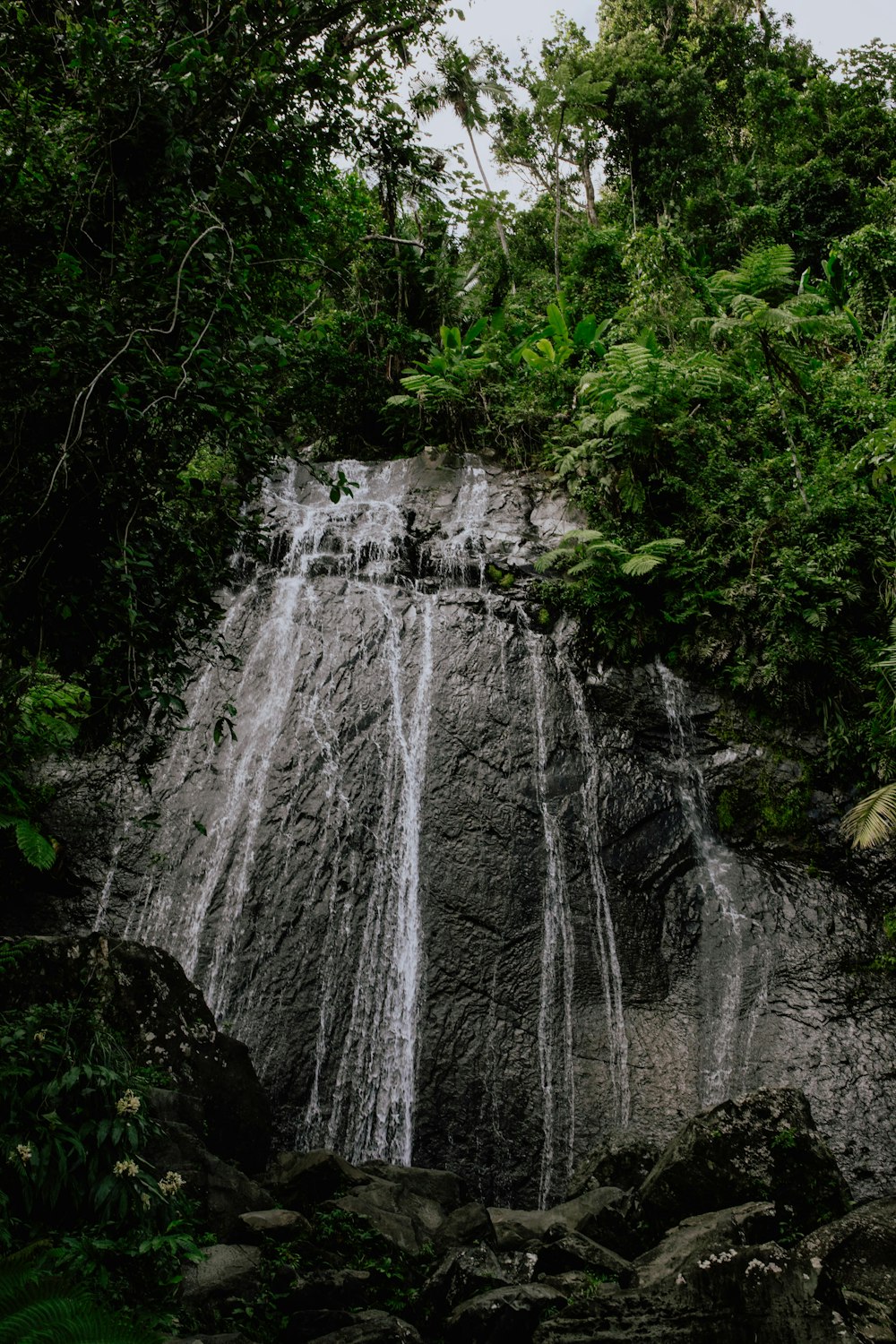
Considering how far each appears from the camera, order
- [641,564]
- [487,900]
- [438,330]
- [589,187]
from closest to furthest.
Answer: [487,900] → [641,564] → [438,330] → [589,187]

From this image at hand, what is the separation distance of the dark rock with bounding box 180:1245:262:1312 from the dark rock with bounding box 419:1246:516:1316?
2.81 feet

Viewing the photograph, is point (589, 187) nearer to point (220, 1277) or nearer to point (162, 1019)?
point (162, 1019)

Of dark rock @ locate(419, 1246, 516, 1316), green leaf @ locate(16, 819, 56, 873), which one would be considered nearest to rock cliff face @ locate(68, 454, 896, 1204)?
green leaf @ locate(16, 819, 56, 873)

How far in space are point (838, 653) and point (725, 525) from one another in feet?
6.59

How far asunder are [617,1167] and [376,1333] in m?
2.61

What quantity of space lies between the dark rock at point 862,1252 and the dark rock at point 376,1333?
1.68 meters

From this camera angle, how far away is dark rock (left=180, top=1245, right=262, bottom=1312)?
3.34 metres

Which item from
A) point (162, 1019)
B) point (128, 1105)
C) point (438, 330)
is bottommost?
point (128, 1105)

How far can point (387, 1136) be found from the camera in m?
6.34

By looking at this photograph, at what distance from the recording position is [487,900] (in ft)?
24.3

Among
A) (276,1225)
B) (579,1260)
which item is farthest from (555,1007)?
(276,1225)

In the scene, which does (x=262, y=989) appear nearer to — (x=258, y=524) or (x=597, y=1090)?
(x=597, y=1090)

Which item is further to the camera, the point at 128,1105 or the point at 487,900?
the point at 487,900

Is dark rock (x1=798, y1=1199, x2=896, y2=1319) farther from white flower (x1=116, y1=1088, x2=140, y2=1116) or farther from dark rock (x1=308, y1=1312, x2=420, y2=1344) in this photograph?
white flower (x1=116, y1=1088, x2=140, y2=1116)
